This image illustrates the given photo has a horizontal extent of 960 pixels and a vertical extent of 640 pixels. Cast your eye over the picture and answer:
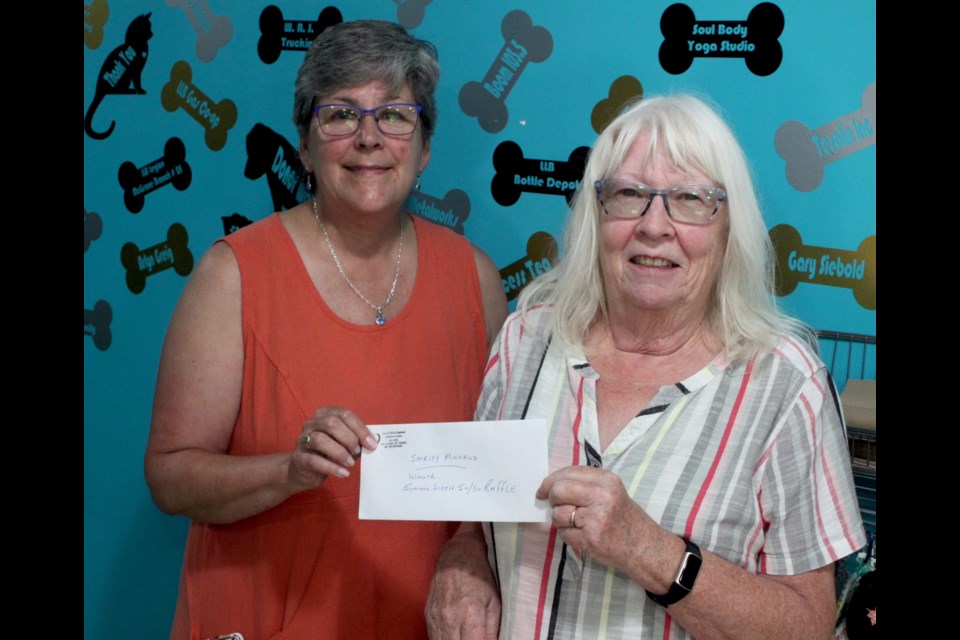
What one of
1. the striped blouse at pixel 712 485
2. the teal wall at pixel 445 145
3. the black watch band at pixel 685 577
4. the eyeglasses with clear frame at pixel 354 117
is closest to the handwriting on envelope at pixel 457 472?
the striped blouse at pixel 712 485

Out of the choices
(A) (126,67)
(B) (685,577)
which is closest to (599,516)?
(B) (685,577)

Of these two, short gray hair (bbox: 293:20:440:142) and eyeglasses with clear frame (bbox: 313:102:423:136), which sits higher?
short gray hair (bbox: 293:20:440:142)

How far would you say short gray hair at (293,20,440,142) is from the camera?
6.91 ft

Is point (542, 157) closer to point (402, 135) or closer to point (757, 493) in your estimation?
point (402, 135)

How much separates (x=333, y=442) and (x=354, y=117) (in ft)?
2.47

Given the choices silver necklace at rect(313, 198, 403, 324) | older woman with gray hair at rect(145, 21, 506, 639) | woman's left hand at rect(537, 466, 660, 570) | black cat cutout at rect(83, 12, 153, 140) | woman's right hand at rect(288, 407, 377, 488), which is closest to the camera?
woman's left hand at rect(537, 466, 660, 570)

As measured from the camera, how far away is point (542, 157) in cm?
253

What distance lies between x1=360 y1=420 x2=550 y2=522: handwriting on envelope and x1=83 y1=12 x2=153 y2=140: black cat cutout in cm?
184

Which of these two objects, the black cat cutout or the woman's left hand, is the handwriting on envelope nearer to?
the woman's left hand

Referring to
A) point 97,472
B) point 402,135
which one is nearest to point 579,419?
point 402,135

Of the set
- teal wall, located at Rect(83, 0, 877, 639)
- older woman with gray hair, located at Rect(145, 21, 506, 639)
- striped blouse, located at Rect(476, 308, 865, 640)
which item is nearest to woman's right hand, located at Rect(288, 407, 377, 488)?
older woman with gray hair, located at Rect(145, 21, 506, 639)

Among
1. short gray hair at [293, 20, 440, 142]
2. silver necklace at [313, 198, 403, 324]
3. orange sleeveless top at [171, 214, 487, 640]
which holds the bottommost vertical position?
orange sleeveless top at [171, 214, 487, 640]

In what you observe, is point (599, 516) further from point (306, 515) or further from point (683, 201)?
point (306, 515)
